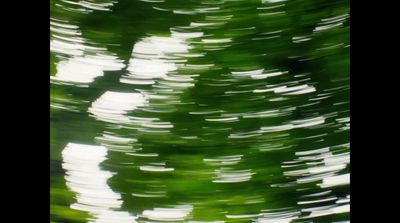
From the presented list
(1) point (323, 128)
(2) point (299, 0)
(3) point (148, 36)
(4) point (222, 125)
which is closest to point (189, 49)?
(3) point (148, 36)

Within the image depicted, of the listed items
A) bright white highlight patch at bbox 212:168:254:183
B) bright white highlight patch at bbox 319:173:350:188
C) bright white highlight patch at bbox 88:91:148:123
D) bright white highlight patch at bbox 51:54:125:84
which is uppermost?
Answer: bright white highlight patch at bbox 51:54:125:84

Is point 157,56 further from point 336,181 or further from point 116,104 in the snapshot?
point 336,181

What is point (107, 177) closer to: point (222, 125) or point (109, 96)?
point (109, 96)

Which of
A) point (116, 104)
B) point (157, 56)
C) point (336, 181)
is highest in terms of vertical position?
point (157, 56)

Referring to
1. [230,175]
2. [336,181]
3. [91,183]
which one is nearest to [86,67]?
[91,183]

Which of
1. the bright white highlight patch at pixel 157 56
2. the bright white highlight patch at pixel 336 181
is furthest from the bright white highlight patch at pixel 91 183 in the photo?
the bright white highlight patch at pixel 336 181

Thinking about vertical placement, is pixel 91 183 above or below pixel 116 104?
below

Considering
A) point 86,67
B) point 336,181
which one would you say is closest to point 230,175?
point 336,181

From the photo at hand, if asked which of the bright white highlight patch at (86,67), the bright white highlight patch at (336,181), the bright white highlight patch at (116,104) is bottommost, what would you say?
the bright white highlight patch at (336,181)

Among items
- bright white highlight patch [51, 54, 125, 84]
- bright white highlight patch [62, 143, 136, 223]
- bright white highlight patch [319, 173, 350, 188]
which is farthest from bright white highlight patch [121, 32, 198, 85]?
bright white highlight patch [319, 173, 350, 188]

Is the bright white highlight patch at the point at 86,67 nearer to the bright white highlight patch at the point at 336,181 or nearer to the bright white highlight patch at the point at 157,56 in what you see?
the bright white highlight patch at the point at 157,56

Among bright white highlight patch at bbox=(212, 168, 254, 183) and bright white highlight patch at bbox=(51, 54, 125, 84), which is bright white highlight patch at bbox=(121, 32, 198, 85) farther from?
bright white highlight patch at bbox=(212, 168, 254, 183)
